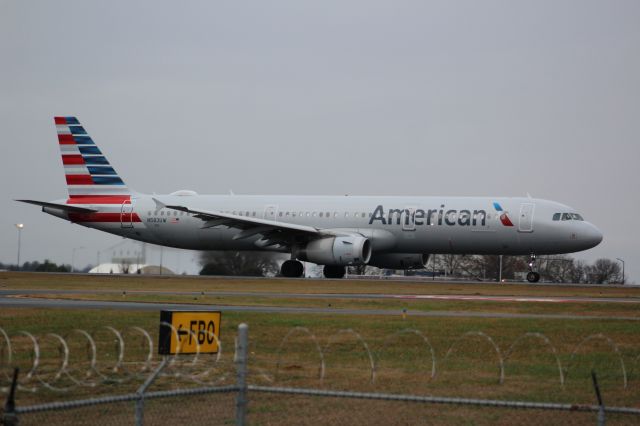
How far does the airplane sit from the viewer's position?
173 feet

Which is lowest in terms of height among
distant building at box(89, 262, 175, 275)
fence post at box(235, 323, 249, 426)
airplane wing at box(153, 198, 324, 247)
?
fence post at box(235, 323, 249, 426)

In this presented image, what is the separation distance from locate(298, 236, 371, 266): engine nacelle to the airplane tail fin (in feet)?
45.5

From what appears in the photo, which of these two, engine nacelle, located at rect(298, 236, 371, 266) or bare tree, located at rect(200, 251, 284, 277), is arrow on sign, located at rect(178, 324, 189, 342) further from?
bare tree, located at rect(200, 251, 284, 277)

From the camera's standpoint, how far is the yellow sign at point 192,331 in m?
13.9

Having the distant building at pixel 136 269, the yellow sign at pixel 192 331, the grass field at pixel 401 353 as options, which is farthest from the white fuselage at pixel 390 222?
the yellow sign at pixel 192 331

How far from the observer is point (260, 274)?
64.9 meters

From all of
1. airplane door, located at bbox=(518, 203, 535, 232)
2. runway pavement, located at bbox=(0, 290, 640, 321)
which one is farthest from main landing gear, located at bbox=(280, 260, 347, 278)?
runway pavement, located at bbox=(0, 290, 640, 321)

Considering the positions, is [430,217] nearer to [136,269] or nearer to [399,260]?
[399,260]

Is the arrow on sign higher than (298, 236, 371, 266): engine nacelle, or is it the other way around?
(298, 236, 371, 266): engine nacelle

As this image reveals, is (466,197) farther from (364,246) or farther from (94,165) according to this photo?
(94,165)

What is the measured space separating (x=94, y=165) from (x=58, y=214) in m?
3.73

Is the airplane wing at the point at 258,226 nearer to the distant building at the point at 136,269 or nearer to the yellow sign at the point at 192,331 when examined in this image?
the distant building at the point at 136,269

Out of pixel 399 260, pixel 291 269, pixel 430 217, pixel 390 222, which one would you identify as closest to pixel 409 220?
pixel 390 222

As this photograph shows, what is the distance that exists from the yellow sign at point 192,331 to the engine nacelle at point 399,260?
4257 cm
